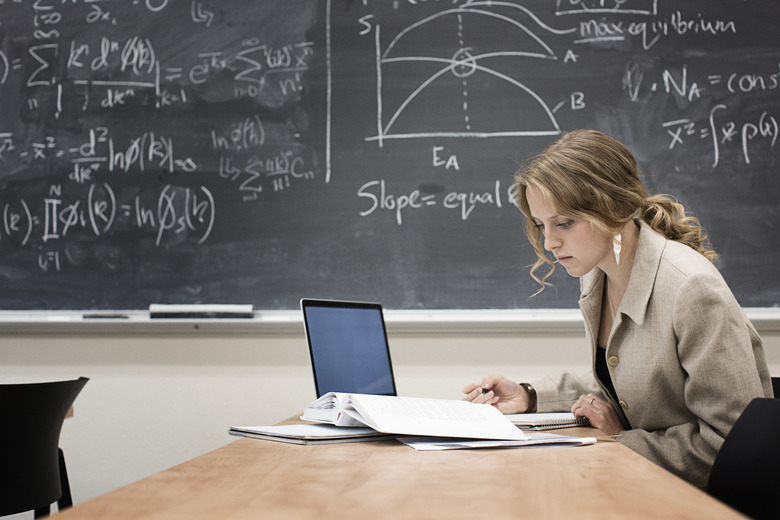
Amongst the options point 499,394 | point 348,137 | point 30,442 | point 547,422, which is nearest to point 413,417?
point 547,422

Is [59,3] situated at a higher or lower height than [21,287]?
higher

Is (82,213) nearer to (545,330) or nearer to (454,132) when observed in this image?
(454,132)

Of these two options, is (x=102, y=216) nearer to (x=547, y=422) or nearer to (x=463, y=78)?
(x=463, y=78)

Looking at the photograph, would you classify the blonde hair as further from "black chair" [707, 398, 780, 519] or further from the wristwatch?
"black chair" [707, 398, 780, 519]

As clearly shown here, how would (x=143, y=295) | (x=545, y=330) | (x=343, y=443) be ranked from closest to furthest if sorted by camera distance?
1. (x=343, y=443)
2. (x=545, y=330)
3. (x=143, y=295)

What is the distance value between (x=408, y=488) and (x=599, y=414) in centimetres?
79

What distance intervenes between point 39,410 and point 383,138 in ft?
4.91

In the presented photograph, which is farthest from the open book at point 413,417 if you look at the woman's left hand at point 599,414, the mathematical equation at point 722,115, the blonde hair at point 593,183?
the mathematical equation at point 722,115

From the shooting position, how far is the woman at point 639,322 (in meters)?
1.19

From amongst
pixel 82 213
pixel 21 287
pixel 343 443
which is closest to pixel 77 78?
pixel 82 213

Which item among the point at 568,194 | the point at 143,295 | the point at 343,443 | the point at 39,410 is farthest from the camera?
the point at 143,295

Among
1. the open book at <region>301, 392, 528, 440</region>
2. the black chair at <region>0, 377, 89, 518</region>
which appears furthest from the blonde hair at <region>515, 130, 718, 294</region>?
the black chair at <region>0, 377, 89, 518</region>

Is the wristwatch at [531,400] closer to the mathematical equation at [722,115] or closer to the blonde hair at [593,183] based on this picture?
the blonde hair at [593,183]

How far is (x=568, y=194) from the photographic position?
56.2 inches
